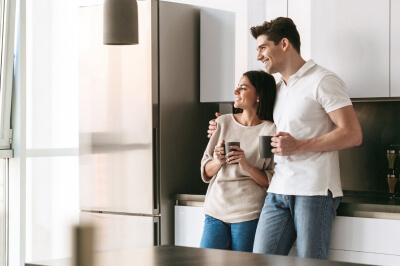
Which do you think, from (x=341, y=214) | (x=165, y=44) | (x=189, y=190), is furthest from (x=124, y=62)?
(x=341, y=214)

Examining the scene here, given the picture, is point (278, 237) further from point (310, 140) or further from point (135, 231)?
point (135, 231)

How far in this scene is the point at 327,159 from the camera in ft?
9.55

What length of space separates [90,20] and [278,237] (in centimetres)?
172

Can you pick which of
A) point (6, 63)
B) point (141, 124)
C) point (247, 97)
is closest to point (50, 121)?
point (6, 63)

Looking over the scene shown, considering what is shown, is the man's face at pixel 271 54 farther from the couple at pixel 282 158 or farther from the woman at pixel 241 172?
the woman at pixel 241 172

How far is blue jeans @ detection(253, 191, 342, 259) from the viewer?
2871 millimetres

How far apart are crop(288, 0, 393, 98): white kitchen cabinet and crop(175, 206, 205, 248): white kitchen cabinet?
3.30ft

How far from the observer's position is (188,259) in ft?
5.15

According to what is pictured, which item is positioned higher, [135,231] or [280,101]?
[280,101]

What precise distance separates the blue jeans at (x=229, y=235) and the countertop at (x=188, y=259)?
144cm

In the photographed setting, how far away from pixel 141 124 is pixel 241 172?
28.3 inches

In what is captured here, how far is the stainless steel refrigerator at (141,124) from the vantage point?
3.65m

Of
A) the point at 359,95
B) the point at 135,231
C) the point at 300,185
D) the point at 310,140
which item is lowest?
the point at 135,231

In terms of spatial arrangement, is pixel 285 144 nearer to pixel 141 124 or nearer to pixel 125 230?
pixel 141 124
